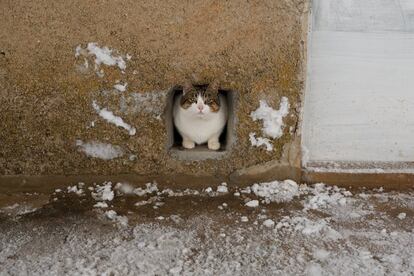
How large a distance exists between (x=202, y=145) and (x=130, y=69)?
95 centimetres

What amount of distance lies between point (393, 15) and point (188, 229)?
2261mm

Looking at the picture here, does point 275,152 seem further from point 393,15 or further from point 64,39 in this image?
point 64,39

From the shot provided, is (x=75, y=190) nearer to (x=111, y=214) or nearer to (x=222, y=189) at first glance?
(x=111, y=214)

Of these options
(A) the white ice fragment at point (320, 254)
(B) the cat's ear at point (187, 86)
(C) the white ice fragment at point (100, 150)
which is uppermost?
(B) the cat's ear at point (187, 86)

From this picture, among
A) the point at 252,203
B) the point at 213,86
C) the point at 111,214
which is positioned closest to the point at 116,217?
the point at 111,214

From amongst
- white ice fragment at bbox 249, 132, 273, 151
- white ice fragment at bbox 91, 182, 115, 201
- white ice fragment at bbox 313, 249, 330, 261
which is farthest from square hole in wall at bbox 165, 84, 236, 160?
white ice fragment at bbox 313, 249, 330, 261

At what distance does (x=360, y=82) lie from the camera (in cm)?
409

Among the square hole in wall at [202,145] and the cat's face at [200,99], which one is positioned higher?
the cat's face at [200,99]

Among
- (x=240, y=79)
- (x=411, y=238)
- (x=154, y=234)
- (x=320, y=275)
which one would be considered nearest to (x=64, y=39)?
(x=240, y=79)

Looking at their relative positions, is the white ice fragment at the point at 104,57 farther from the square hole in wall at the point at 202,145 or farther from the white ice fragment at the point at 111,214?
the white ice fragment at the point at 111,214

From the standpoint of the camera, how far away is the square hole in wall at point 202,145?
12.9ft

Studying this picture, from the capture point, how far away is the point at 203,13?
A: 3.61m

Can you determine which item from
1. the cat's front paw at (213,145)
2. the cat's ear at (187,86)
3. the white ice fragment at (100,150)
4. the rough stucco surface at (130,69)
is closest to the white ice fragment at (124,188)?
the rough stucco surface at (130,69)

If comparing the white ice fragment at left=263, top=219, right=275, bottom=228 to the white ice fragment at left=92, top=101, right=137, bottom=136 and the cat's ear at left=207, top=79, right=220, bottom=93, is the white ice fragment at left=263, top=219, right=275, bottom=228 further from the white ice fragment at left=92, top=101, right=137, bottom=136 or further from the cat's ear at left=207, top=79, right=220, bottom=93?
the white ice fragment at left=92, top=101, right=137, bottom=136
